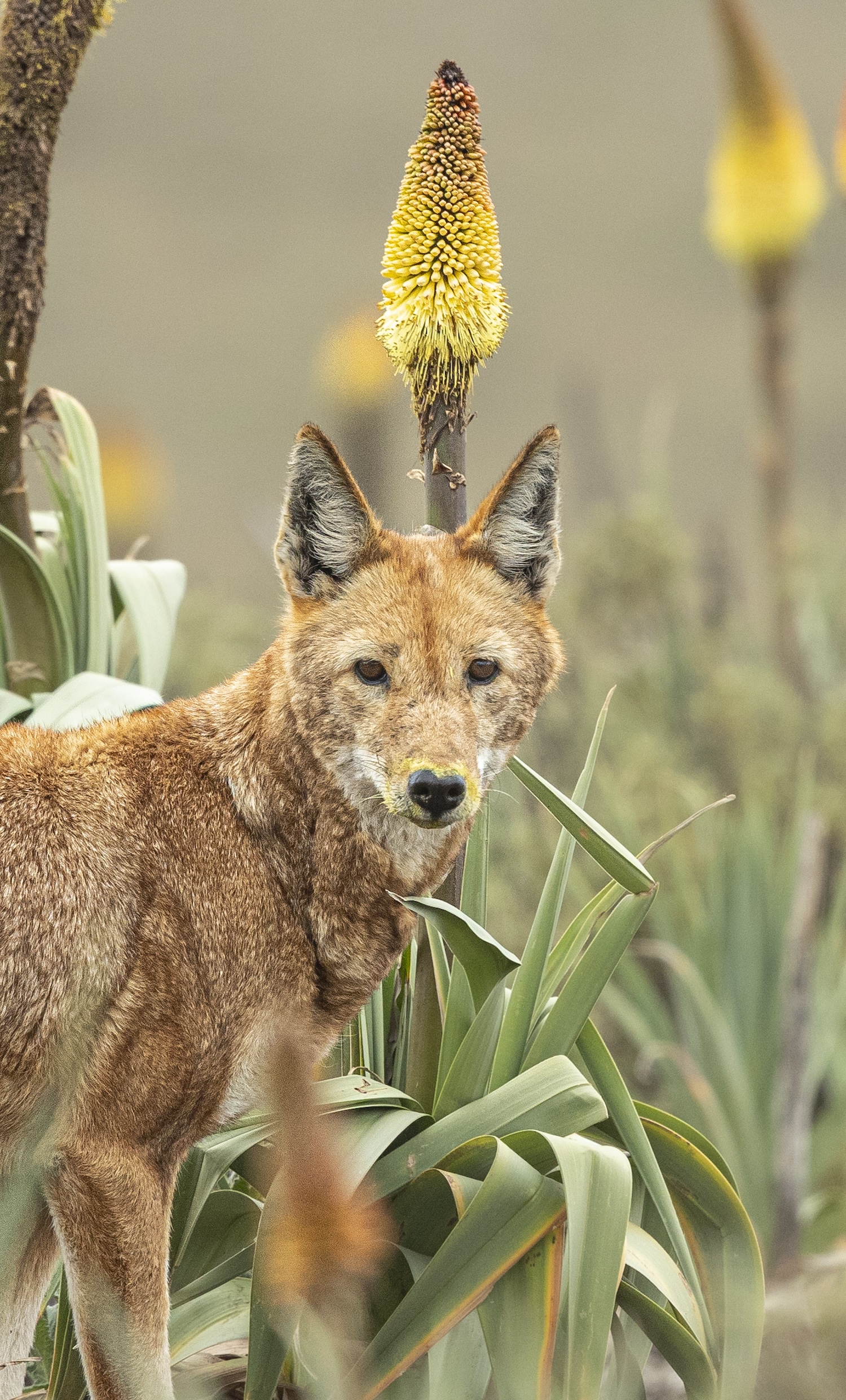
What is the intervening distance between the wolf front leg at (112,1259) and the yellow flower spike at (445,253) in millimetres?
1612

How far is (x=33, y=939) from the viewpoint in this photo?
2451mm

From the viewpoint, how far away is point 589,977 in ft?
8.99

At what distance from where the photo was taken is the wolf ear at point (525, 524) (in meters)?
2.71

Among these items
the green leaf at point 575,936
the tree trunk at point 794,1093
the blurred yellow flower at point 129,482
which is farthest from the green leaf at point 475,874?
the blurred yellow flower at point 129,482

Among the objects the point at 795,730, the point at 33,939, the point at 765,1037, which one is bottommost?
the point at 765,1037

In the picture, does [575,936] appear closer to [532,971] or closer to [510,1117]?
[532,971]

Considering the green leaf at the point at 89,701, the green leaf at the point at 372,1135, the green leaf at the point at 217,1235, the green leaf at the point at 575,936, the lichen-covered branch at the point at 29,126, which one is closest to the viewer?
the green leaf at the point at 372,1135

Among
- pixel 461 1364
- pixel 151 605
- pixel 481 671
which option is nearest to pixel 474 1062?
pixel 461 1364

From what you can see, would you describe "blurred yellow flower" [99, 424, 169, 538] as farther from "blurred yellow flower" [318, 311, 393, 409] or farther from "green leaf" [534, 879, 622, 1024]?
"green leaf" [534, 879, 622, 1024]

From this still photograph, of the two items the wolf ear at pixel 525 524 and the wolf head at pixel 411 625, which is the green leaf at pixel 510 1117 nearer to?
the wolf head at pixel 411 625

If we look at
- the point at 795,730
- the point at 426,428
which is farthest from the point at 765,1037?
the point at 426,428

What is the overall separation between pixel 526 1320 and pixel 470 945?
26.7 inches

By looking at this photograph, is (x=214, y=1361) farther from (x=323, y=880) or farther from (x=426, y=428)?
(x=426, y=428)

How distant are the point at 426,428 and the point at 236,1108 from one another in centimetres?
141
